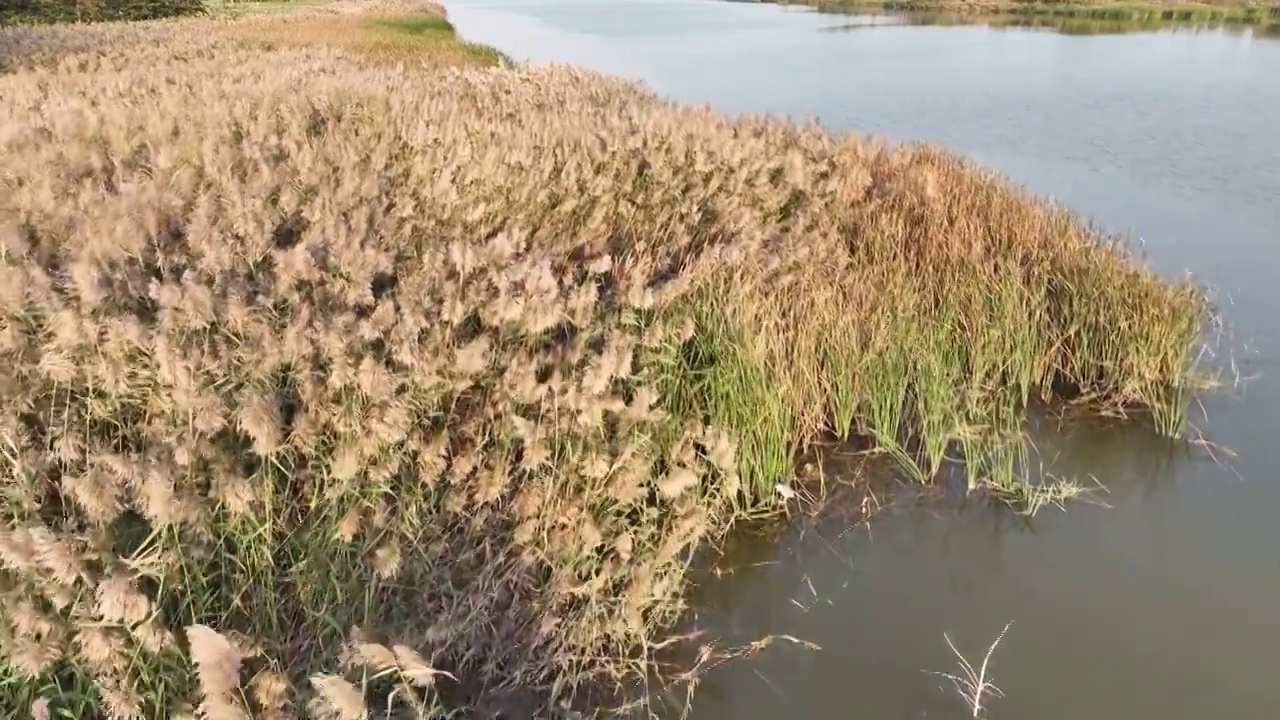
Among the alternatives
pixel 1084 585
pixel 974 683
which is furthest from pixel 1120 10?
pixel 974 683

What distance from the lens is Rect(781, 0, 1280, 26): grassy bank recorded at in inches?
1413

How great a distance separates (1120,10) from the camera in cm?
3881

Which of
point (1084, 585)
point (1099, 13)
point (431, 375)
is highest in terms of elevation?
point (1099, 13)

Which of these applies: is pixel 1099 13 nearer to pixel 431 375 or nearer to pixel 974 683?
pixel 974 683

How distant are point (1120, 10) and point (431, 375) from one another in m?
43.7

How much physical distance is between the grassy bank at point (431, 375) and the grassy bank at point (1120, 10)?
36.2 metres

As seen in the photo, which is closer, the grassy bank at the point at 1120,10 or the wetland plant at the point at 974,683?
the wetland plant at the point at 974,683

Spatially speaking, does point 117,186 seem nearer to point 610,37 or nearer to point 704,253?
point 704,253

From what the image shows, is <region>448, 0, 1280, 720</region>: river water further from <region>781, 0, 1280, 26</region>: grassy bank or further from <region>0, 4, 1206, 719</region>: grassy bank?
<region>781, 0, 1280, 26</region>: grassy bank

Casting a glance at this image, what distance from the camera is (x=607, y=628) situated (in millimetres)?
3098

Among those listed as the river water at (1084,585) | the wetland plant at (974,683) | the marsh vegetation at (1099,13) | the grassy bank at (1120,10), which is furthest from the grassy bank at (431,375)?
the grassy bank at (1120,10)

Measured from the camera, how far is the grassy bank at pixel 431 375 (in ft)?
8.52

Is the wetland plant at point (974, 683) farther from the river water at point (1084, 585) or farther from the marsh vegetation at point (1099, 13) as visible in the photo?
the marsh vegetation at point (1099, 13)

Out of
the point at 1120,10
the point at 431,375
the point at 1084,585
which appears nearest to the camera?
the point at 431,375
